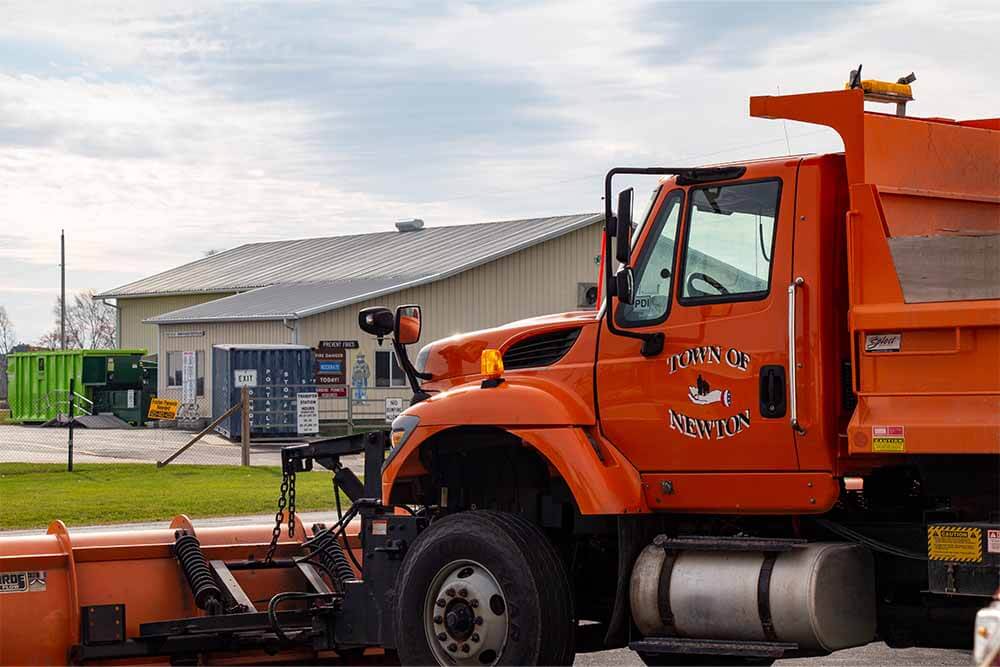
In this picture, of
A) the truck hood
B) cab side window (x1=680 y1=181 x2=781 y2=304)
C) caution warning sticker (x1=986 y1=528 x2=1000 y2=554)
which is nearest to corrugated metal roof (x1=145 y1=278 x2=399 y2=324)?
the truck hood

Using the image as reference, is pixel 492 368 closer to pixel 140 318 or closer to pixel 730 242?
pixel 730 242

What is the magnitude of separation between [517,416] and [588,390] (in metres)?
0.40

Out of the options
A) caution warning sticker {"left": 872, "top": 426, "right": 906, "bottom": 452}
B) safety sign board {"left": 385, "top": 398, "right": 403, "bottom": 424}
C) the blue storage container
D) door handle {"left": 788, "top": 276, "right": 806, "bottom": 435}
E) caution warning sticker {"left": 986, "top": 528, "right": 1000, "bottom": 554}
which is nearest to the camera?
caution warning sticker {"left": 986, "top": 528, "right": 1000, "bottom": 554}

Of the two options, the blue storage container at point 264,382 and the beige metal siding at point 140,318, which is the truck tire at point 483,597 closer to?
the blue storage container at point 264,382

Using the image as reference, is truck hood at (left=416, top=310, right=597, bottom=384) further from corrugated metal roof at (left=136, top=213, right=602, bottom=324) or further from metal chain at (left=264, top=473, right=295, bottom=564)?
corrugated metal roof at (left=136, top=213, right=602, bottom=324)

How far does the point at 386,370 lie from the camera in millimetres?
46281

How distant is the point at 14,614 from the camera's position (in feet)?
26.9

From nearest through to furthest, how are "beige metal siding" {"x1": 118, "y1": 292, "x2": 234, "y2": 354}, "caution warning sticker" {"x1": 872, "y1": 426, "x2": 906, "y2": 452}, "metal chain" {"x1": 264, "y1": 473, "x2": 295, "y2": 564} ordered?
"caution warning sticker" {"x1": 872, "y1": 426, "x2": 906, "y2": 452} → "metal chain" {"x1": 264, "y1": 473, "x2": 295, "y2": 564} → "beige metal siding" {"x1": 118, "y1": 292, "x2": 234, "y2": 354}

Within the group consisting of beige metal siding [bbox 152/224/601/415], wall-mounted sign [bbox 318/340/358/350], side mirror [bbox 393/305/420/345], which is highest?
beige metal siding [bbox 152/224/601/415]

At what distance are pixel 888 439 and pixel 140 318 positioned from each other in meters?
55.4

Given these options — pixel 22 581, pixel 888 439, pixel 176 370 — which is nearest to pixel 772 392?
pixel 888 439

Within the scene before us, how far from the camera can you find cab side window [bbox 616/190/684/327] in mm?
7750

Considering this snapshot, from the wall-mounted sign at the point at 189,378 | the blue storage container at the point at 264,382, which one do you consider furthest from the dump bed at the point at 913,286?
the wall-mounted sign at the point at 189,378

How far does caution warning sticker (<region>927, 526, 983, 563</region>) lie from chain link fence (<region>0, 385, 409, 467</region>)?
2194cm
